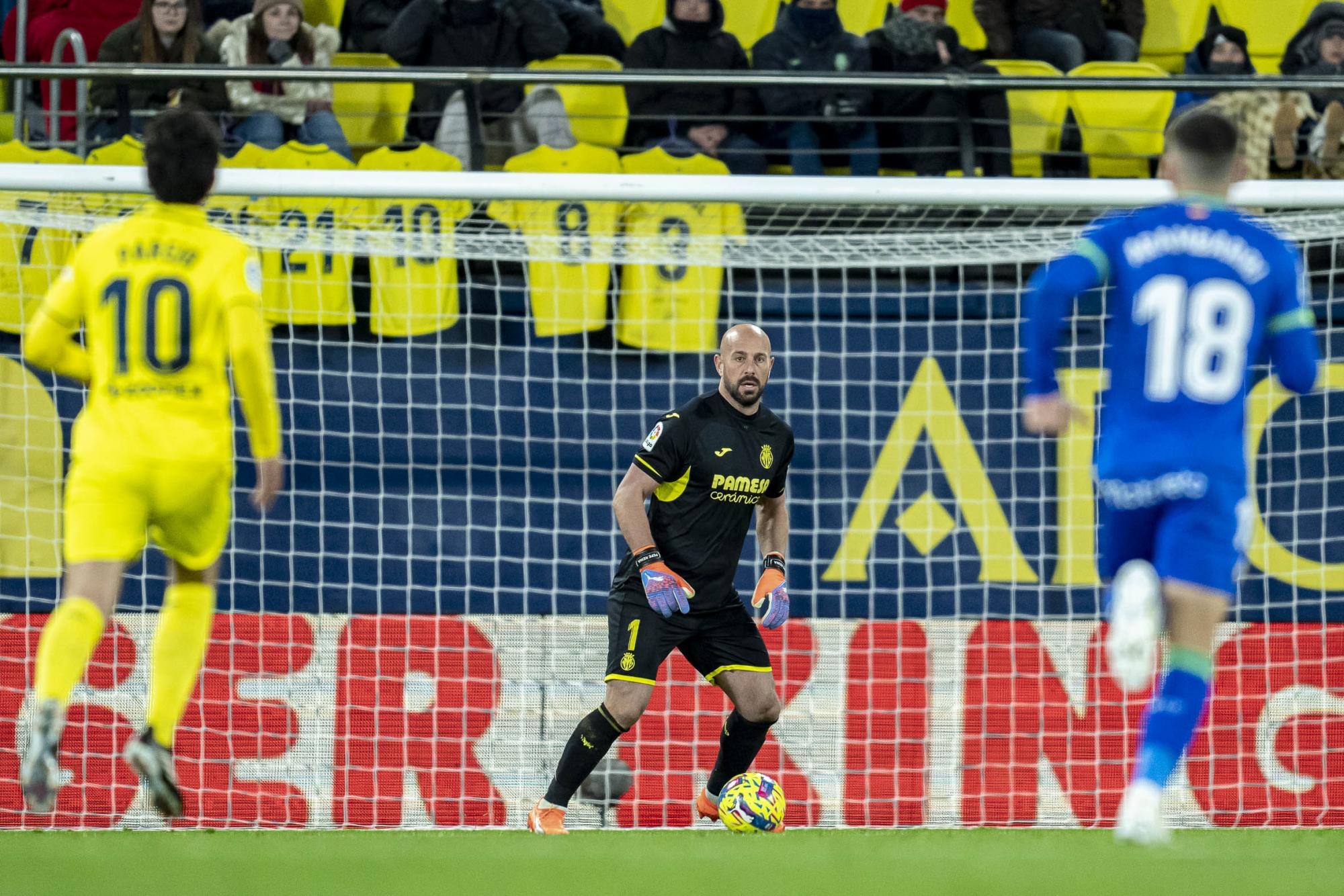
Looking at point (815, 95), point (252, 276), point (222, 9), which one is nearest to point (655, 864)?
point (252, 276)

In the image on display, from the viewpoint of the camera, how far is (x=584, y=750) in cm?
600

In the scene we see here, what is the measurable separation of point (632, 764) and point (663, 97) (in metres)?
3.54

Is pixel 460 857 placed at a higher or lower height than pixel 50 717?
lower

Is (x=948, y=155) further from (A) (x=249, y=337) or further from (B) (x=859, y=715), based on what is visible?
(A) (x=249, y=337)

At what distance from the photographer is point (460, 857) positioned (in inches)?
200

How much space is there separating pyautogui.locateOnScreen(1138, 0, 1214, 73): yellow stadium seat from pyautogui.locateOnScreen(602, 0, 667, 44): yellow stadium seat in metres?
3.10

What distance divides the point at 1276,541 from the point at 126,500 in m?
6.15

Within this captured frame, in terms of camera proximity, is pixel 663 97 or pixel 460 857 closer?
pixel 460 857

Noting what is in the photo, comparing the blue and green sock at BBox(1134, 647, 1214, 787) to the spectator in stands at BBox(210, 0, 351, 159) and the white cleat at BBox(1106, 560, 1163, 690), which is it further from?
the spectator in stands at BBox(210, 0, 351, 159)

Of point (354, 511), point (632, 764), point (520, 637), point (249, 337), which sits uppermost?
point (249, 337)

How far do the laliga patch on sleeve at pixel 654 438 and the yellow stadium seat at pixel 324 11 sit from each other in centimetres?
437

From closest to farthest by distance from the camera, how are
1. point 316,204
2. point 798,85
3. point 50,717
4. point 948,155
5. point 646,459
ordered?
point 50,717 → point 646,459 → point 798,85 → point 316,204 → point 948,155

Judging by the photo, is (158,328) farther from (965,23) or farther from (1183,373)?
(965,23)

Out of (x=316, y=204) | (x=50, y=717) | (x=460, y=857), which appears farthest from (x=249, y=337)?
(x=316, y=204)
